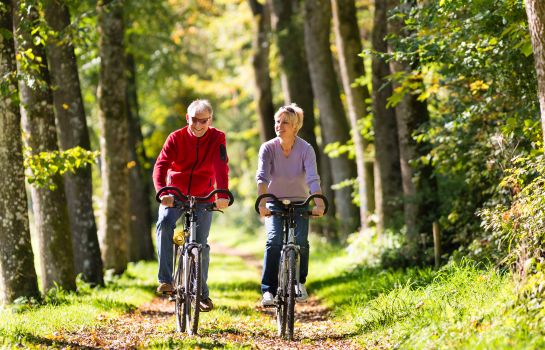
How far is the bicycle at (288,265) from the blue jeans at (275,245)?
8 centimetres

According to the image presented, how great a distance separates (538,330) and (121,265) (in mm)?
11116

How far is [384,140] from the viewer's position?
15.7 metres

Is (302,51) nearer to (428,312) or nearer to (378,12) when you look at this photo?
(378,12)

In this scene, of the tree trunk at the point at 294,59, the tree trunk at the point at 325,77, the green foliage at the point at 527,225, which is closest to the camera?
the green foliage at the point at 527,225

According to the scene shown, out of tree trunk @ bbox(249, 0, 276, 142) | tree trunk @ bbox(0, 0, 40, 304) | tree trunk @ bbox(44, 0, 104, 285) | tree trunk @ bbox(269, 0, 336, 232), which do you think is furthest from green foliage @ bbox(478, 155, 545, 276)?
tree trunk @ bbox(249, 0, 276, 142)

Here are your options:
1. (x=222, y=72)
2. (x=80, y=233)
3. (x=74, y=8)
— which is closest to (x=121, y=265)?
(x=80, y=233)

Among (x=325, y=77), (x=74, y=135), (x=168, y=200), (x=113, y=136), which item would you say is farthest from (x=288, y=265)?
(x=325, y=77)

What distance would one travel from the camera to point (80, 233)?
13.8 meters

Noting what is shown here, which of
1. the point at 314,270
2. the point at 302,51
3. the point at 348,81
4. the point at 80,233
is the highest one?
the point at 302,51

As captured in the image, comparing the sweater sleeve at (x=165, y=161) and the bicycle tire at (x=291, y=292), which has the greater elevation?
the sweater sleeve at (x=165, y=161)

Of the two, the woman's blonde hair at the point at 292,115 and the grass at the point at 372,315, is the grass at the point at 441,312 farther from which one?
the woman's blonde hair at the point at 292,115

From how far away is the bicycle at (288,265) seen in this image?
8.40m

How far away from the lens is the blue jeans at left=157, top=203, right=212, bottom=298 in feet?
28.0

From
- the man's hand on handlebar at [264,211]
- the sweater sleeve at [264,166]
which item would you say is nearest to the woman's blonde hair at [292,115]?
the sweater sleeve at [264,166]
